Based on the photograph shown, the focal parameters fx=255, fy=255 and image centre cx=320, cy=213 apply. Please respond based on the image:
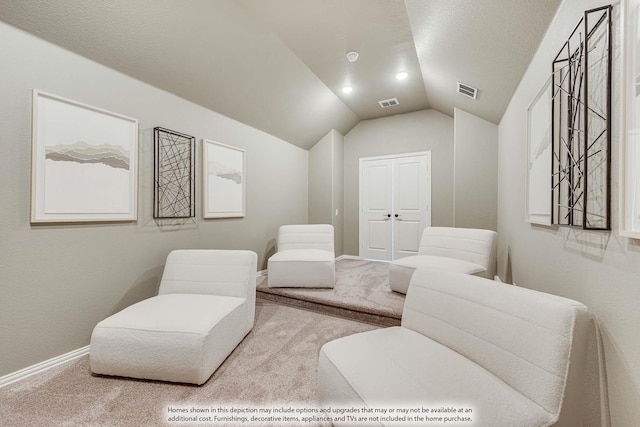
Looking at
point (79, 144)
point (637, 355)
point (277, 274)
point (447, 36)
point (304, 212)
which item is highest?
point (447, 36)

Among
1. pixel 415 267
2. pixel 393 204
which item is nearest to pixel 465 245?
pixel 415 267

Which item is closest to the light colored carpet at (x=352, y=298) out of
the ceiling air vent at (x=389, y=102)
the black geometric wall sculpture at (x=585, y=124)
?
the black geometric wall sculpture at (x=585, y=124)

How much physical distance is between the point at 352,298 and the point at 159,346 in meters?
1.77

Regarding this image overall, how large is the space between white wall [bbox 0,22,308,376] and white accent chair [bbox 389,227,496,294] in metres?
2.34

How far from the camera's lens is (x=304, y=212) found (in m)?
4.96

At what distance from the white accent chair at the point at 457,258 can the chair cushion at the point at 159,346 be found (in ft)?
6.27

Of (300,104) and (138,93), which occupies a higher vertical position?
(300,104)

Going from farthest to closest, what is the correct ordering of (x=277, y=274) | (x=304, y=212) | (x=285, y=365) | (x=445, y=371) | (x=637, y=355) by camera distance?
(x=304, y=212) < (x=277, y=274) < (x=285, y=365) < (x=445, y=371) < (x=637, y=355)

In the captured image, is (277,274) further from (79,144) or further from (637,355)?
(637,355)

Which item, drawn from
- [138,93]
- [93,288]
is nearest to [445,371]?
[93,288]

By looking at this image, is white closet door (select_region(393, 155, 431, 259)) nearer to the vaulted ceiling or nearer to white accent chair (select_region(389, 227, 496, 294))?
the vaulted ceiling

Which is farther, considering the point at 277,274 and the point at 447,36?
the point at 277,274

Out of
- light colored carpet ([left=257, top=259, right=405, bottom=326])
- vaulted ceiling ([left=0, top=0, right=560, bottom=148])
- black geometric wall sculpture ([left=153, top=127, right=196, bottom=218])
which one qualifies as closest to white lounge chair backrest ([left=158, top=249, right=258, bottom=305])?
black geometric wall sculpture ([left=153, top=127, right=196, bottom=218])

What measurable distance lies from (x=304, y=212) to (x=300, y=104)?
198 centimetres
